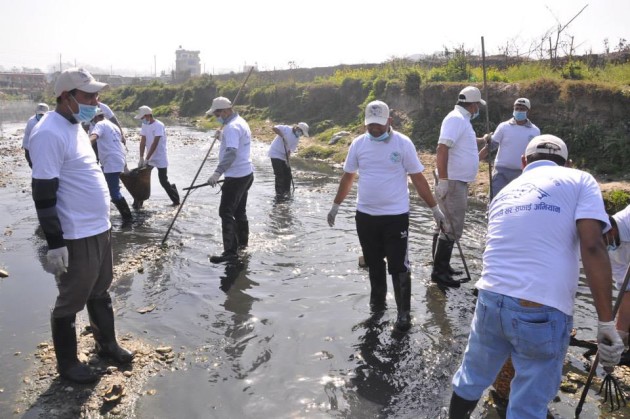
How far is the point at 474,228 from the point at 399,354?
4.76 m

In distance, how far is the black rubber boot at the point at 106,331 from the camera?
4133mm

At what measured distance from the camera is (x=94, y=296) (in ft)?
13.4

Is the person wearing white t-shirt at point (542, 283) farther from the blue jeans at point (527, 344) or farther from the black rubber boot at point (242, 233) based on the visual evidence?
the black rubber boot at point (242, 233)

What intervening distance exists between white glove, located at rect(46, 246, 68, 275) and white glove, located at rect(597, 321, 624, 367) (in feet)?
11.3

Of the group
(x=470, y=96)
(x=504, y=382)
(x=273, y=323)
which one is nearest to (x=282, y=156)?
(x=470, y=96)

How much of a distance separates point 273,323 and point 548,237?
311 centimetres

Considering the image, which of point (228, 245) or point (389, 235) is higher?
point (389, 235)

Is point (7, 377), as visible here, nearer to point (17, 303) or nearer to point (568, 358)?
point (17, 303)

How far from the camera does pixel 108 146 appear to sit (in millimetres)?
8367

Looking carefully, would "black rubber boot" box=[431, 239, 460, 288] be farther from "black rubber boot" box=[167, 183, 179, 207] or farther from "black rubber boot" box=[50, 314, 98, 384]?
"black rubber boot" box=[167, 183, 179, 207]

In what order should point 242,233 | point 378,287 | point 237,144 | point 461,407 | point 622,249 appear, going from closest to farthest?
point 461,407 < point 622,249 < point 378,287 < point 237,144 < point 242,233

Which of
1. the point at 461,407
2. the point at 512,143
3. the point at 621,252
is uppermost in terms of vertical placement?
the point at 512,143

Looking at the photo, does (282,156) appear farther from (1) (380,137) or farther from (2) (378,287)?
(1) (380,137)

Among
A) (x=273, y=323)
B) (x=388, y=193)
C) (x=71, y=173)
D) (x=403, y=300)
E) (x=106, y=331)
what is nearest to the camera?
(x=71, y=173)
